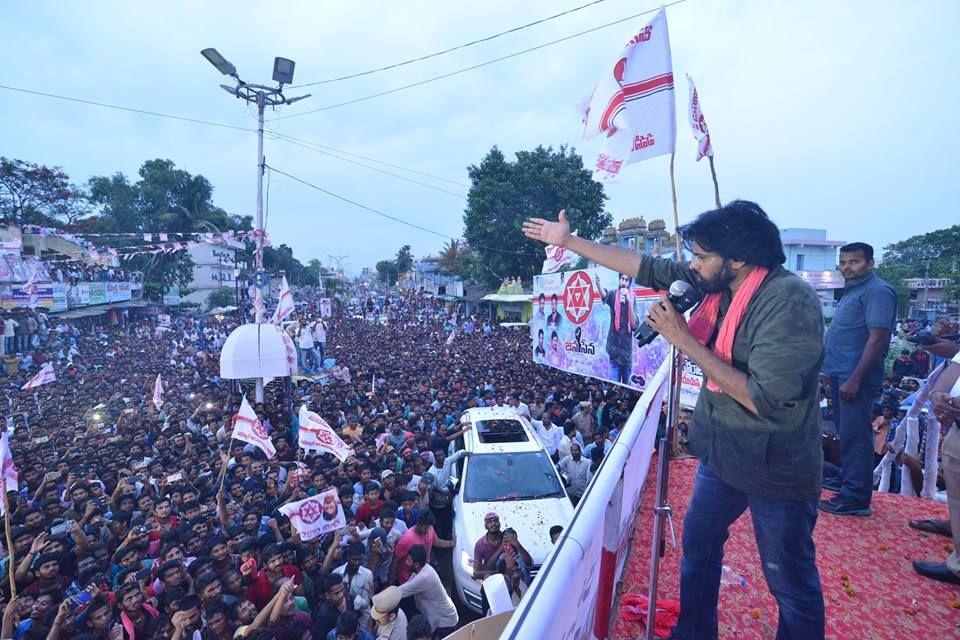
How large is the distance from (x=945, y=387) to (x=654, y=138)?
7.60ft

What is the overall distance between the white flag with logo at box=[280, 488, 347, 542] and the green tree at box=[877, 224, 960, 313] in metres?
37.0

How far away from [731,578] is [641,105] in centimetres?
317

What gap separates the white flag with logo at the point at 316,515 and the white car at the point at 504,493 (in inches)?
55.7

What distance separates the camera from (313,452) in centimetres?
906

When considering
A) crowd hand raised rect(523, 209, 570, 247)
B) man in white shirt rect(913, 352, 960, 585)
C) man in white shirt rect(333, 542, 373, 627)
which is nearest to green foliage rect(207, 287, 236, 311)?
man in white shirt rect(333, 542, 373, 627)

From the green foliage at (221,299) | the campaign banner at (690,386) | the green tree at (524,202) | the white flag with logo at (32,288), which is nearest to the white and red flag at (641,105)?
the campaign banner at (690,386)

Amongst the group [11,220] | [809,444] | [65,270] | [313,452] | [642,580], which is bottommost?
[313,452]

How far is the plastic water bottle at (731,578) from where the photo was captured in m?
2.58

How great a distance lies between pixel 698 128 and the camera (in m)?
4.80

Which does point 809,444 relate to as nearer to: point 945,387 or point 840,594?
point 840,594

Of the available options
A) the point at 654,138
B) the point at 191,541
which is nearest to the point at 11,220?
the point at 191,541

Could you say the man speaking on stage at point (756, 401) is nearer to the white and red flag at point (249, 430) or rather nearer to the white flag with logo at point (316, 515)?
the white flag with logo at point (316, 515)

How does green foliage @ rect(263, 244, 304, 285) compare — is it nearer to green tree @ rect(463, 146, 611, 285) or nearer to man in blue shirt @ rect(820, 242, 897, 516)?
Answer: green tree @ rect(463, 146, 611, 285)

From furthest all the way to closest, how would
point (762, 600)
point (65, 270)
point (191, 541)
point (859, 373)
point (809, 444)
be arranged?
point (65, 270)
point (191, 541)
point (859, 373)
point (762, 600)
point (809, 444)
